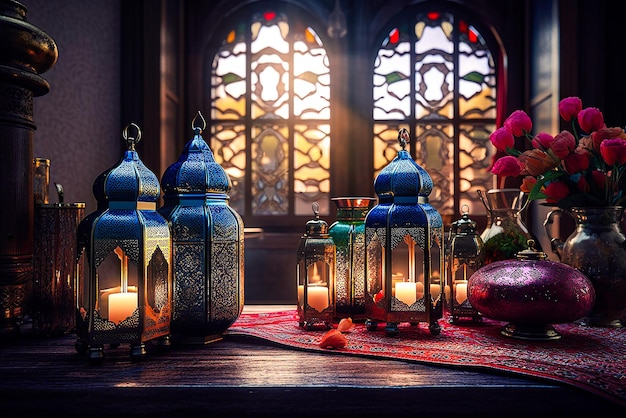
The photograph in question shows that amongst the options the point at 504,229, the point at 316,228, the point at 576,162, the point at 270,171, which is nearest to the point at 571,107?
the point at 576,162

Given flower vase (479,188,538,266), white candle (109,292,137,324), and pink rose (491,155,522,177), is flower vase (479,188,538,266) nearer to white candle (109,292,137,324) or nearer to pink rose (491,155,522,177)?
pink rose (491,155,522,177)

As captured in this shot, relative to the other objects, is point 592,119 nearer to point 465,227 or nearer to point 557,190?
point 557,190

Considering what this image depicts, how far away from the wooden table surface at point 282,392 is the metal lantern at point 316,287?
27cm

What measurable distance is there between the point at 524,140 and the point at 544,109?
0.94 feet

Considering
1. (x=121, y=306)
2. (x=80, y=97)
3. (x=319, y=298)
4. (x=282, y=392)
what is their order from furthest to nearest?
1. (x=80, y=97)
2. (x=319, y=298)
3. (x=121, y=306)
4. (x=282, y=392)

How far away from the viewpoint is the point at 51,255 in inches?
36.7

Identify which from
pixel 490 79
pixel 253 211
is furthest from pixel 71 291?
pixel 490 79

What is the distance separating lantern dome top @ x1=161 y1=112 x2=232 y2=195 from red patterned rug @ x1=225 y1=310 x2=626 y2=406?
11.3 inches

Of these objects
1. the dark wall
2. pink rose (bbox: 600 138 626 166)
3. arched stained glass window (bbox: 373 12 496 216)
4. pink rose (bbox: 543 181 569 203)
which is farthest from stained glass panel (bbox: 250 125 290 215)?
pink rose (bbox: 600 138 626 166)

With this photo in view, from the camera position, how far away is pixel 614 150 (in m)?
0.96

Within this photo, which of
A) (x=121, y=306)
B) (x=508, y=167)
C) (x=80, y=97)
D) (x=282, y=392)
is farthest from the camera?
(x=80, y=97)

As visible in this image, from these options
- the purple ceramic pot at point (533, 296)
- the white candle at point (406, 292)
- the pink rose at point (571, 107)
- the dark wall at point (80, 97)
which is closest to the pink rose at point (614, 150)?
the pink rose at point (571, 107)

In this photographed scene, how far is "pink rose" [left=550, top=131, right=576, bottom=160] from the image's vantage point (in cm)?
102

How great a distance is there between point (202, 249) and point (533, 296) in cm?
59
